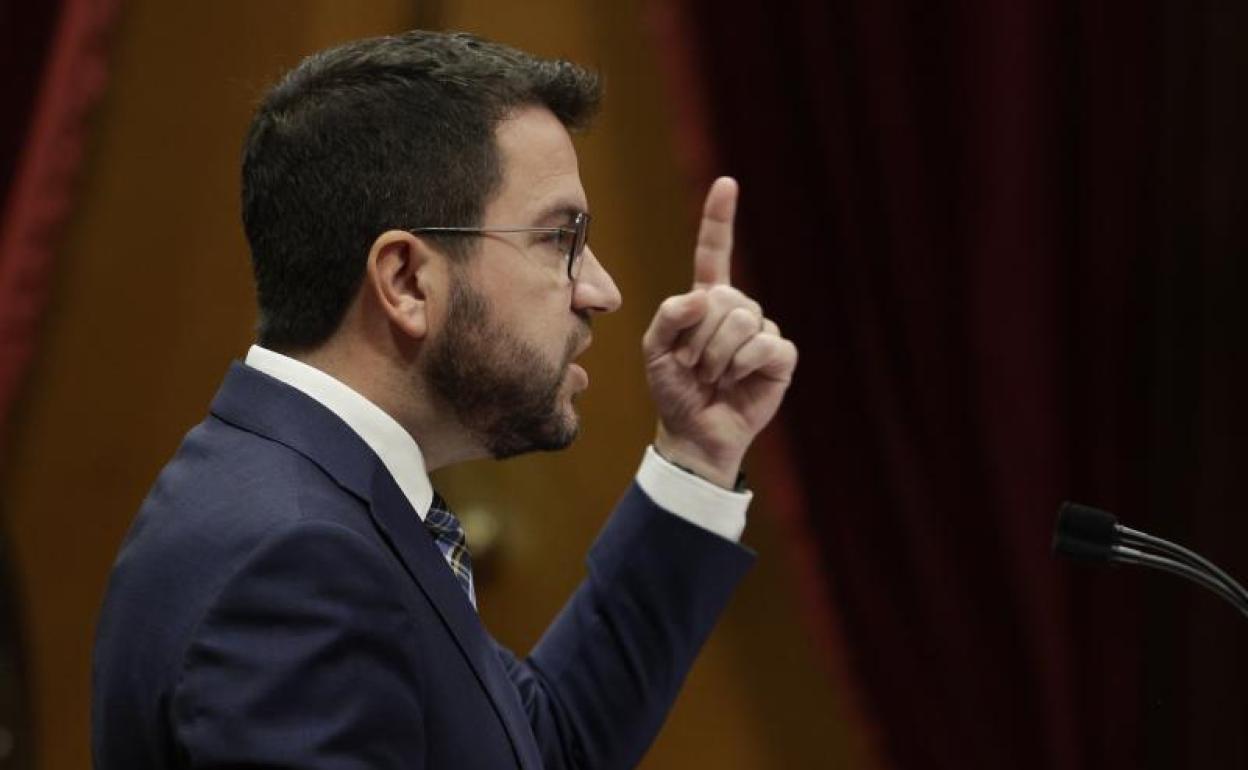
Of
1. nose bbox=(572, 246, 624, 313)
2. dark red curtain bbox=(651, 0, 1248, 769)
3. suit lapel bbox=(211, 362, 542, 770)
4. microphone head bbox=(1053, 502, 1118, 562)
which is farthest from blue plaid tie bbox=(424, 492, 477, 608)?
dark red curtain bbox=(651, 0, 1248, 769)

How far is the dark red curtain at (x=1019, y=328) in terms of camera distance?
202 cm

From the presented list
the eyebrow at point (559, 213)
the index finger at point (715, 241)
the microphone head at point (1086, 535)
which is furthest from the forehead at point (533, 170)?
the microphone head at point (1086, 535)

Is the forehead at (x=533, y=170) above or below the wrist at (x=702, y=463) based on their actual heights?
above

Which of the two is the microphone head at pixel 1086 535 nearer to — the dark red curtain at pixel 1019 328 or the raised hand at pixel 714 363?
the raised hand at pixel 714 363

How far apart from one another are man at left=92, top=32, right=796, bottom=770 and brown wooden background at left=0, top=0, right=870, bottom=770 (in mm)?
690

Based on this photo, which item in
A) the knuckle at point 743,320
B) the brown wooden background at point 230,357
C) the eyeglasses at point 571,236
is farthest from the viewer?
the brown wooden background at point 230,357

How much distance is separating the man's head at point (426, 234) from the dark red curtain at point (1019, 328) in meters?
0.80

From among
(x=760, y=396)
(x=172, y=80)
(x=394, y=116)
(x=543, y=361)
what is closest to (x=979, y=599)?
(x=760, y=396)

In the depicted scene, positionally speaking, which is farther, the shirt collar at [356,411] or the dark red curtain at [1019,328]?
the dark red curtain at [1019,328]

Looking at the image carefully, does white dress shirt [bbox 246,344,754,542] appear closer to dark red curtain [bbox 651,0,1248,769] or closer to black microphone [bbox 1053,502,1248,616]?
black microphone [bbox 1053,502,1248,616]

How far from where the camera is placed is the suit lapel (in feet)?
3.81

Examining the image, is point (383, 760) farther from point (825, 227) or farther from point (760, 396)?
point (825, 227)

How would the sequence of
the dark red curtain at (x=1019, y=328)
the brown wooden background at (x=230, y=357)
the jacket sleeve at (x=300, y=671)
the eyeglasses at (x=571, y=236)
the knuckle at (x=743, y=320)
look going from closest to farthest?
the jacket sleeve at (x=300, y=671), the eyeglasses at (x=571, y=236), the knuckle at (x=743, y=320), the dark red curtain at (x=1019, y=328), the brown wooden background at (x=230, y=357)

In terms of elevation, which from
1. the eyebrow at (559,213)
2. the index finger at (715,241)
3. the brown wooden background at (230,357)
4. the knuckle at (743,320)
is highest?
the index finger at (715,241)
